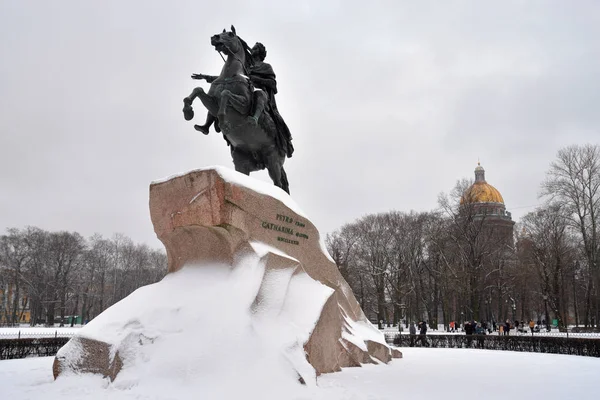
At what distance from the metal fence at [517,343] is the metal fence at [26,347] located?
14.1 metres

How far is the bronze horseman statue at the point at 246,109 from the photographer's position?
10172 millimetres

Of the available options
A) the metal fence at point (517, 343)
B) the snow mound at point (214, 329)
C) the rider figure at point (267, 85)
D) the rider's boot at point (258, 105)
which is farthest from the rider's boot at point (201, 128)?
the metal fence at point (517, 343)

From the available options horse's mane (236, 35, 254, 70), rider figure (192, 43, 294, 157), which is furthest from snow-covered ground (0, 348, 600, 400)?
horse's mane (236, 35, 254, 70)

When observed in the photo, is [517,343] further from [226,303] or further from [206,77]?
[226,303]

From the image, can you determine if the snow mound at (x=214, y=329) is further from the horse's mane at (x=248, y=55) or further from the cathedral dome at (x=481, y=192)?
the cathedral dome at (x=481, y=192)

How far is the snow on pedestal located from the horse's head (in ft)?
12.1

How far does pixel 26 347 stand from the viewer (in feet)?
46.9

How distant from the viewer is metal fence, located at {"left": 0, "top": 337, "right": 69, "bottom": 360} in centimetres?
1348

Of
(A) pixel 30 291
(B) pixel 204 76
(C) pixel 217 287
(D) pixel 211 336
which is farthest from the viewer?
(A) pixel 30 291

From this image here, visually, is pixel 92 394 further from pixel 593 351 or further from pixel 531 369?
pixel 593 351

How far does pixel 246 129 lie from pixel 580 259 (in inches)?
1611

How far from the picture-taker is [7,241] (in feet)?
162

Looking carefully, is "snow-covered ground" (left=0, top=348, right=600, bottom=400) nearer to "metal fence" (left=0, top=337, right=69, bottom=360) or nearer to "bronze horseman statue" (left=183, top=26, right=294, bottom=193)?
"bronze horseman statue" (left=183, top=26, right=294, bottom=193)

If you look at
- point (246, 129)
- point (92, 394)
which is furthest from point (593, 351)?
point (92, 394)
